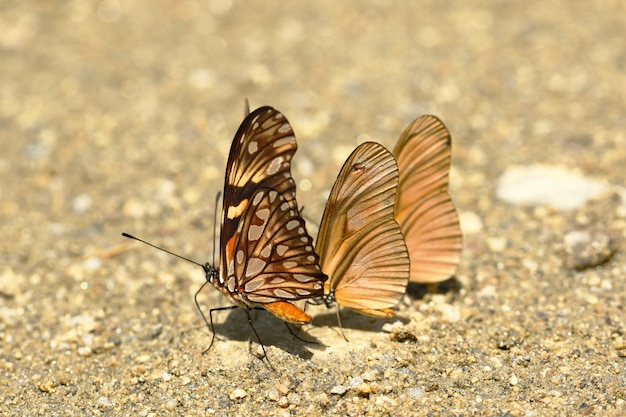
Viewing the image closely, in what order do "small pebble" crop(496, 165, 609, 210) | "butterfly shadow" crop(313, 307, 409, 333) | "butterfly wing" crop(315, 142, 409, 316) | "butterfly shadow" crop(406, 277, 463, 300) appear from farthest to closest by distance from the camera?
"small pebble" crop(496, 165, 609, 210) < "butterfly shadow" crop(406, 277, 463, 300) < "butterfly shadow" crop(313, 307, 409, 333) < "butterfly wing" crop(315, 142, 409, 316)

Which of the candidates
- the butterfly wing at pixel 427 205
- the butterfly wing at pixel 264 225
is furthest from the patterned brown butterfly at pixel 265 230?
the butterfly wing at pixel 427 205

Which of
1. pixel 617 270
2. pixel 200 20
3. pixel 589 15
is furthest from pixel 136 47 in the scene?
pixel 617 270

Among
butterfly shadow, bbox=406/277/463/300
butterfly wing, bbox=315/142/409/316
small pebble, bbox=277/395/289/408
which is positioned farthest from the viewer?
butterfly shadow, bbox=406/277/463/300

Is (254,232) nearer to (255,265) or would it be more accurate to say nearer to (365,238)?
(255,265)

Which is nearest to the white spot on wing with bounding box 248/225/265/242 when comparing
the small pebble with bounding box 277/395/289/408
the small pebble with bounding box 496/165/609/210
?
the small pebble with bounding box 277/395/289/408

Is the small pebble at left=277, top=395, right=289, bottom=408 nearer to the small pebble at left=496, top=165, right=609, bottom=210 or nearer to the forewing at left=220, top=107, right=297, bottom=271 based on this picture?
the forewing at left=220, top=107, right=297, bottom=271

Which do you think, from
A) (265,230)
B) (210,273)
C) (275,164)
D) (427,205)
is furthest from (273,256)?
(427,205)

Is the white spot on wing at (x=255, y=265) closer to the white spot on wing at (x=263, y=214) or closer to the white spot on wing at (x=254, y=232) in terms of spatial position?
the white spot on wing at (x=254, y=232)

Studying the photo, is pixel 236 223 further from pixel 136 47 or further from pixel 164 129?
pixel 136 47
